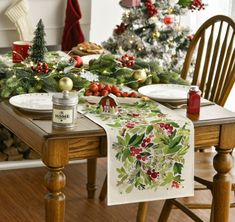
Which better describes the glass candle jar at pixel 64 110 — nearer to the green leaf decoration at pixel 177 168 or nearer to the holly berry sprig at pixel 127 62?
the green leaf decoration at pixel 177 168

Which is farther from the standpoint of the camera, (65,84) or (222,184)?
(65,84)

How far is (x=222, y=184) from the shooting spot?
9.00 feet

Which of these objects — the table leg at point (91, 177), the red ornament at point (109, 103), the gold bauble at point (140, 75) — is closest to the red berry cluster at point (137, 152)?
the red ornament at point (109, 103)

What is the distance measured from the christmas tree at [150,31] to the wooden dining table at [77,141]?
95.2 inches

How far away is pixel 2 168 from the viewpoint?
425 cm

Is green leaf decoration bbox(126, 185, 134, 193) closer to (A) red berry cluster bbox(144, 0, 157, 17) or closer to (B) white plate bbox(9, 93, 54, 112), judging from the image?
(B) white plate bbox(9, 93, 54, 112)

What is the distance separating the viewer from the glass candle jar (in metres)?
Answer: 2.46

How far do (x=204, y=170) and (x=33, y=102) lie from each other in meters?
0.86

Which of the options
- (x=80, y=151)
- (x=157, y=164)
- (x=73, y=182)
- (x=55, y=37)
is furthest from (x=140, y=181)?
(x=55, y=37)

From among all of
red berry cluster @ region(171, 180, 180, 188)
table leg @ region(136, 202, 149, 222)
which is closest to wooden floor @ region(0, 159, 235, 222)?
table leg @ region(136, 202, 149, 222)

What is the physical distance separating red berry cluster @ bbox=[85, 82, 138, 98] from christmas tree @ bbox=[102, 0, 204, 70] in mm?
2204

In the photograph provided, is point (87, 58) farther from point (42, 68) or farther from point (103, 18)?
point (103, 18)

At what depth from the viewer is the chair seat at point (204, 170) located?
2984mm

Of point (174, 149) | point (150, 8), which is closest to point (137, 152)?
point (174, 149)
